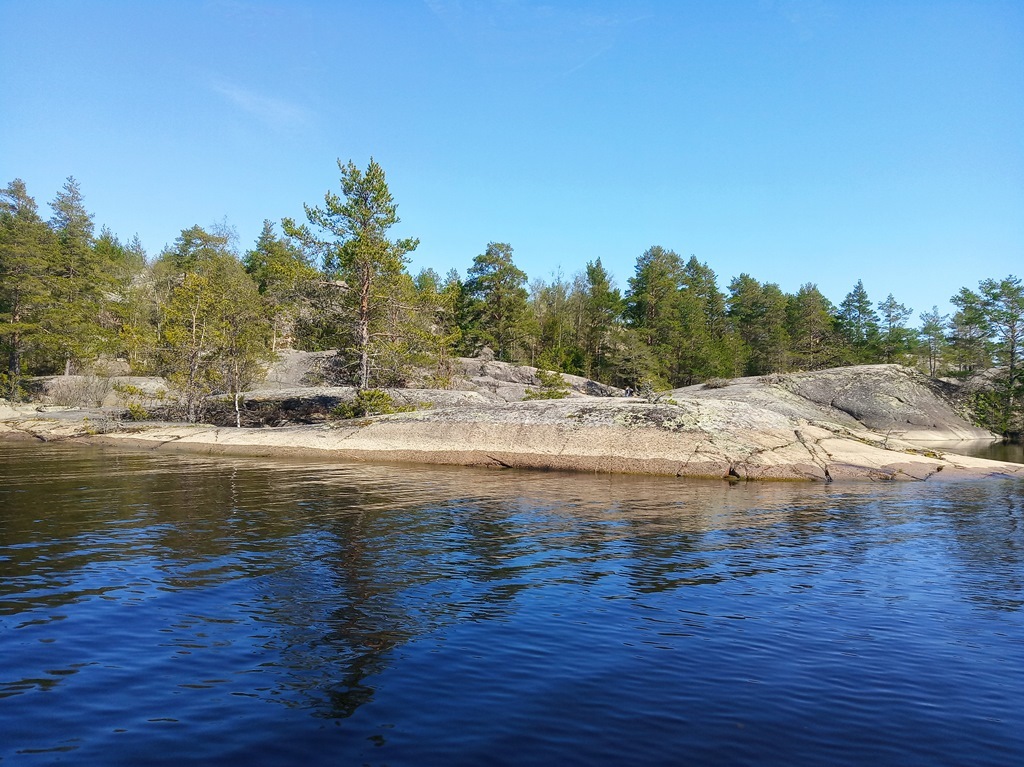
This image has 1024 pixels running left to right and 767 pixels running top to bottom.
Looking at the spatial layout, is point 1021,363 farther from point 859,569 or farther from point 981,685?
point 981,685

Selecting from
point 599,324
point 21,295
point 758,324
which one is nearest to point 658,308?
point 599,324

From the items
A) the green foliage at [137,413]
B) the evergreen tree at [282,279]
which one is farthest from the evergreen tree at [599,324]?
the green foliage at [137,413]

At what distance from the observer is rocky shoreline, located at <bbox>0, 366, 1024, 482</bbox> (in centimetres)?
2328

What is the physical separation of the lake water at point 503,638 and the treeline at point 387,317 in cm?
1946

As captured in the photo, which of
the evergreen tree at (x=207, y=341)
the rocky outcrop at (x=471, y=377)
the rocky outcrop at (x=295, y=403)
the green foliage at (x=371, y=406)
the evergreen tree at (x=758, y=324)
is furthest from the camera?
the evergreen tree at (x=758, y=324)

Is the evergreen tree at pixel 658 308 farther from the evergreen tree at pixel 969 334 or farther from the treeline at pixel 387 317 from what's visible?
the evergreen tree at pixel 969 334

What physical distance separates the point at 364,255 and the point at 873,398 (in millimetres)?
41118

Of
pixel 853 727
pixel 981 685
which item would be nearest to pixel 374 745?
pixel 853 727

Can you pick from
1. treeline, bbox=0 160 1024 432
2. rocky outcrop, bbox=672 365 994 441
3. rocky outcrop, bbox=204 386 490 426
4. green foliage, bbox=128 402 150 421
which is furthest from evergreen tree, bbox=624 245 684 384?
green foliage, bbox=128 402 150 421

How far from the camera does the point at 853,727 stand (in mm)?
5535

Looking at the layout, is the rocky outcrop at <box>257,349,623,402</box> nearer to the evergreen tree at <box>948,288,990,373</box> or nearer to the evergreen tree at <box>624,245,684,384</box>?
the evergreen tree at <box>624,245,684,384</box>

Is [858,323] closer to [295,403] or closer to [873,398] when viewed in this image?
[873,398]

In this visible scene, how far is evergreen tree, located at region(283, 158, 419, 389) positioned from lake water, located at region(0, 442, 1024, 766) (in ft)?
60.8

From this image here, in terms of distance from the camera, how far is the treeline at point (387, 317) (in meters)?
32.9
